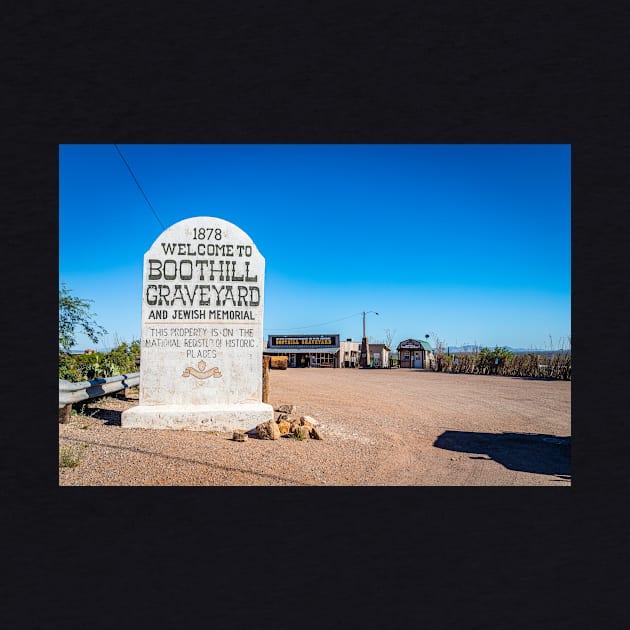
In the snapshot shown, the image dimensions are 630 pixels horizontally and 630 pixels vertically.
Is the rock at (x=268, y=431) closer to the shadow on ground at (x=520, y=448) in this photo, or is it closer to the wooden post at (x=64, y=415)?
the shadow on ground at (x=520, y=448)

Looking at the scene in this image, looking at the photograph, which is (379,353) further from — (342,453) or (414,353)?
(342,453)

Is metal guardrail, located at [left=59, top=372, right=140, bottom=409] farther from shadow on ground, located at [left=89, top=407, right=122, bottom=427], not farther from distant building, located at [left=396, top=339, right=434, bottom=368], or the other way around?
distant building, located at [left=396, top=339, right=434, bottom=368]

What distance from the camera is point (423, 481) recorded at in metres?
4.89

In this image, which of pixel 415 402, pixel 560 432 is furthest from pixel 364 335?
pixel 560 432

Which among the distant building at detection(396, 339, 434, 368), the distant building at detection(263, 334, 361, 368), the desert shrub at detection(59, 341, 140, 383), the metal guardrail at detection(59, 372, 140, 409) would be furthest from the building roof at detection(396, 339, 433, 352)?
the metal guardrail at detection(59, 372, 140, 409)

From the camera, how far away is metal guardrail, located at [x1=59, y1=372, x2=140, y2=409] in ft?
21.2

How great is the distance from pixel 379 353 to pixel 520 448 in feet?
113

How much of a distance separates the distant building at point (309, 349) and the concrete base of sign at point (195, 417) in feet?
96.7

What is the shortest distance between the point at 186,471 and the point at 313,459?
1.44 m

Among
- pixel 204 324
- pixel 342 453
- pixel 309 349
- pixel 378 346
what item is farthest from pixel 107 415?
pixel 378 346

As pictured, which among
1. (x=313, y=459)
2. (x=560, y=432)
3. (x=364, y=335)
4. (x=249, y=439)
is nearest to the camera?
(x=313, y=459)

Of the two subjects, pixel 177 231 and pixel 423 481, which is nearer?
pixel 423 481

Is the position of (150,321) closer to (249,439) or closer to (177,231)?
(177,231)

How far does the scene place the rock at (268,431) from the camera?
6.27 metres
